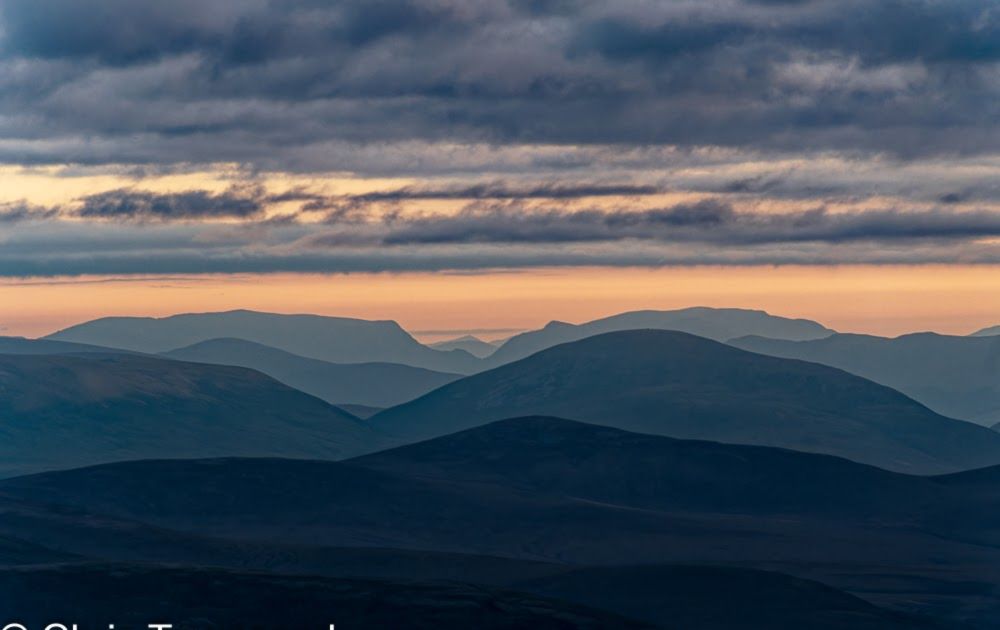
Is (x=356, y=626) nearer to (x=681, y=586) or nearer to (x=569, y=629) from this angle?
(x=569, y=629)

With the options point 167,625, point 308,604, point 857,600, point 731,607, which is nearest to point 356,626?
point 308,604

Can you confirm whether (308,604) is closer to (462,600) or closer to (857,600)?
(462,600)

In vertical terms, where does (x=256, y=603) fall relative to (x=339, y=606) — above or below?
above

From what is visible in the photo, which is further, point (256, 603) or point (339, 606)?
point (339, 606)

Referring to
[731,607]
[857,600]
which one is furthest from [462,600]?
[857,600]

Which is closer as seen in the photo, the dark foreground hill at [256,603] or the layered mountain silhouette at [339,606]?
the dark foreground hill at [256,603]

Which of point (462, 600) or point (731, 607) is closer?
point (462, 600)

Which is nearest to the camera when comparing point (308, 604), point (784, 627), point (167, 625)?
point (167, 625)

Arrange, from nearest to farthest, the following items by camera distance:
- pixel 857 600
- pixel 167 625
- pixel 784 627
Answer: pixel 167 625 → pixel 784 627 → pixel 857 600

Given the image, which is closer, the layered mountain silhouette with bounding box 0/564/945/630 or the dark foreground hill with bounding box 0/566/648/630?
the dark foreground hill with bounding box 0/566/648/630
